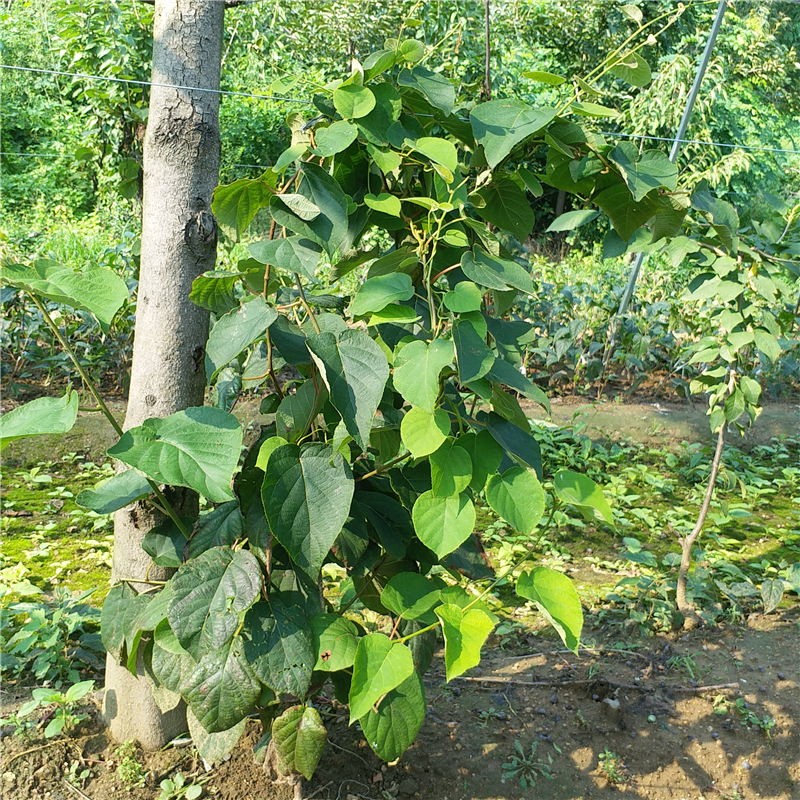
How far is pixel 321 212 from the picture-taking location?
980mm

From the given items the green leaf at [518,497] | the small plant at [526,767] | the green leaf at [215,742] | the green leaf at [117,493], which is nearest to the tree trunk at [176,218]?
the green leaf at [117,493]

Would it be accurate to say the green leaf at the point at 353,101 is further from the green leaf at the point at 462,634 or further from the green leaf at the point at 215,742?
the green leaf at the point at 215,742

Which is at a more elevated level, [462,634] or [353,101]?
[353,101]

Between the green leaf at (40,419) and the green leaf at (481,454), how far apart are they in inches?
21.0

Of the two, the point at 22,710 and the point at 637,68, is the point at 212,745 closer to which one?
the point at 22,710

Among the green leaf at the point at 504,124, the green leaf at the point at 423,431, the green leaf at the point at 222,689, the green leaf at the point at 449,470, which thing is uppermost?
the green leaf at the point at 504,124

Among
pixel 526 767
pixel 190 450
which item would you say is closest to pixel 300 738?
pixel 190 450

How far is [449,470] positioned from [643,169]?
0.55 m

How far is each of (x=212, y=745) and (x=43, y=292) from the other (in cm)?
78

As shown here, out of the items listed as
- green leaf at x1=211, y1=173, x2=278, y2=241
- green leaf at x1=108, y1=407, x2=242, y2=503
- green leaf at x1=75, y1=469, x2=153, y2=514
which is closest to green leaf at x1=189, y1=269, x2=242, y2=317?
green leaf at x1=211, y1=173, x2=278, y2=241

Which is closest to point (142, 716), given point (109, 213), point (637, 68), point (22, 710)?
point (22, 710)

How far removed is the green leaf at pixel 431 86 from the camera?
40.5 inches

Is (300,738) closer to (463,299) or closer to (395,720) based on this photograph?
(395,720)

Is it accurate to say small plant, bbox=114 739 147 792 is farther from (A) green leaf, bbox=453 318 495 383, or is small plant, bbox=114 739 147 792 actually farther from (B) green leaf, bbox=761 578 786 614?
(B) green leaf, bbox=761 578 786 614
